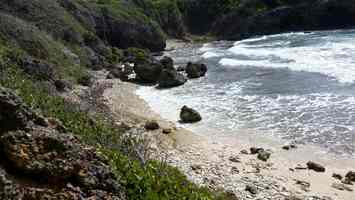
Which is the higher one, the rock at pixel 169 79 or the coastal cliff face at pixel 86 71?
the coastal cliff face at pixel 86 71

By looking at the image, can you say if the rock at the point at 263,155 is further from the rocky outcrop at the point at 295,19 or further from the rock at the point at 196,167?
the rocky outcrop at the point at 295,19

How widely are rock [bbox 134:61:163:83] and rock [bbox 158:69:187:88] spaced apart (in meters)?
1.26

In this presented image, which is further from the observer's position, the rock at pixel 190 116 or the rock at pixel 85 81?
the rock at pixel 85 81

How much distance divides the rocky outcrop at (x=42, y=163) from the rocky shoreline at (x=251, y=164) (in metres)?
9.03

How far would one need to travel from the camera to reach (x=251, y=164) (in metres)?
22.0

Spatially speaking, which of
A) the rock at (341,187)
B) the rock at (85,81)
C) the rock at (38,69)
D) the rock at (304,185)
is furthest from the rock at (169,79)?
the rock at (341,187)

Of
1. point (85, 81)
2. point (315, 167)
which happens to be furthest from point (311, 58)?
point (315, 167)

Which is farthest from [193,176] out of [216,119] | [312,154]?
[216,119]

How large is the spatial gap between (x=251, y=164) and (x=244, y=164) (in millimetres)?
308

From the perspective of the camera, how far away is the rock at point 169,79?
4222 cm

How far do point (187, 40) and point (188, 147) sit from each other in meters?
70.1

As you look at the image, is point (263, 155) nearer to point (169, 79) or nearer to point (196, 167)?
point (196, 167)

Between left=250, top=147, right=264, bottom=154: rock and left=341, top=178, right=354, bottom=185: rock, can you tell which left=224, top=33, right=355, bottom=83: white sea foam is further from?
left=341, top=178, right=354, bottom=185: rock

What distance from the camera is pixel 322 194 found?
60.9 feet
